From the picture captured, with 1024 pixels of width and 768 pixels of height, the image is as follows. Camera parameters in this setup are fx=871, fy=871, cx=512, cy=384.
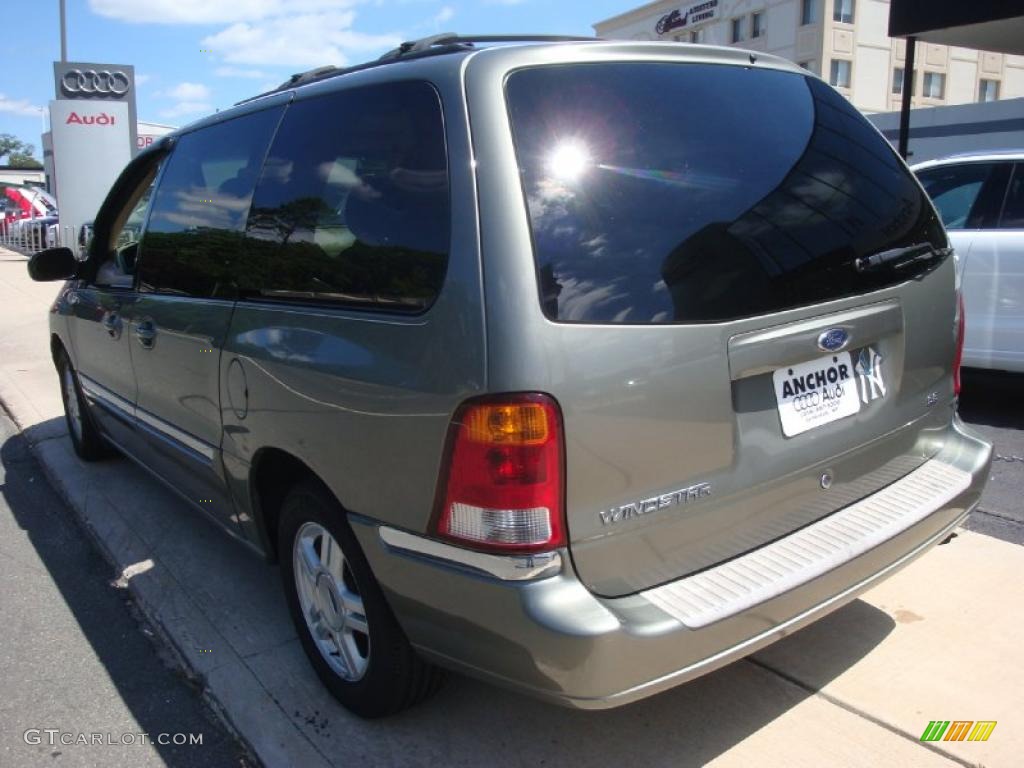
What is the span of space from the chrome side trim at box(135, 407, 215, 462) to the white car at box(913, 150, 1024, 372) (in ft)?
14.9

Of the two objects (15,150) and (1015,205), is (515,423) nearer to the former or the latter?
(1015,205)

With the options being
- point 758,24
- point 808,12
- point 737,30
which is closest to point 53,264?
point 808,12

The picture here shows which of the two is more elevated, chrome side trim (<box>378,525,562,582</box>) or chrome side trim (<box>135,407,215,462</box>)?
chrome side trim (<box>378,525,562,582</box>)

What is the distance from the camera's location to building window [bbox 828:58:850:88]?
50.6 metres

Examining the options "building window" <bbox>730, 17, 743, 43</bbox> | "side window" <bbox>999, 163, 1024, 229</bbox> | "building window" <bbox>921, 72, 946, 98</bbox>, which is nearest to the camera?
"side window" <bbox>999, 163, 1024, 229</bbox>

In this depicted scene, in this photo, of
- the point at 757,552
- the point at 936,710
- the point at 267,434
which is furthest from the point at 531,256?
the point at 936,710

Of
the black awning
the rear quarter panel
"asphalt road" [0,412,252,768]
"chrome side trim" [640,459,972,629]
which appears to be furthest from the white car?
the black awning

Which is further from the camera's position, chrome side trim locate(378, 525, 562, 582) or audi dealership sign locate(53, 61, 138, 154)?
audi dealership sign locate(53, 61, 138, 154)

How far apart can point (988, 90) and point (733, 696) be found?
66398 mm

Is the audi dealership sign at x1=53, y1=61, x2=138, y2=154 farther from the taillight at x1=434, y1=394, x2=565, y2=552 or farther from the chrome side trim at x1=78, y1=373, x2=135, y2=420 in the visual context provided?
the taillight at x1=434, y1=394, x2=565, y2=552

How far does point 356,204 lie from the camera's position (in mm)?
2467

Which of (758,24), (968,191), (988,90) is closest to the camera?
(968,191)

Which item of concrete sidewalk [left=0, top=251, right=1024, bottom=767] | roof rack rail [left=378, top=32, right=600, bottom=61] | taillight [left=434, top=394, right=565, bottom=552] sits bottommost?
concrete sidewalk [left=0, top=251, right=1024, bottom=767]

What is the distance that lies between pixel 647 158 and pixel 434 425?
87cm
